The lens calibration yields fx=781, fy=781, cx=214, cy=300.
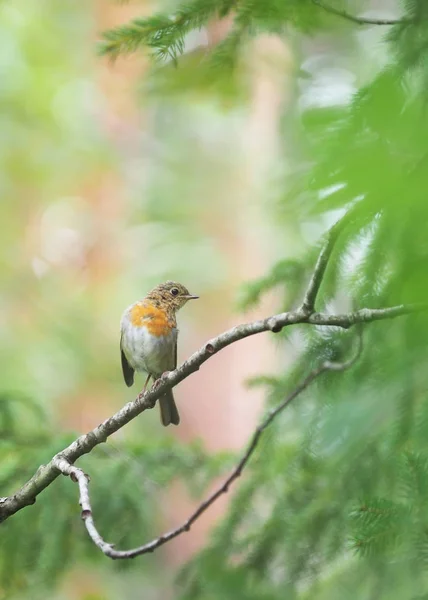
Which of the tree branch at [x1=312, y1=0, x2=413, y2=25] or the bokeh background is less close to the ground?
the bokeh background

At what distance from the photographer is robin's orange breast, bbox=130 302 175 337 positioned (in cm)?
356

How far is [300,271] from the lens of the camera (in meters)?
2.68

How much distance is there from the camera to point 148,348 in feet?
11.6

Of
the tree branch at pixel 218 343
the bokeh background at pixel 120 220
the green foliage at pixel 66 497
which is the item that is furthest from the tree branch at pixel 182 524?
A: the bokeh background at pixel 120 220

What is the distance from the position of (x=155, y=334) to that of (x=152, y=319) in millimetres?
76

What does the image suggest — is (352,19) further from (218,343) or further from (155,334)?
(155,334)

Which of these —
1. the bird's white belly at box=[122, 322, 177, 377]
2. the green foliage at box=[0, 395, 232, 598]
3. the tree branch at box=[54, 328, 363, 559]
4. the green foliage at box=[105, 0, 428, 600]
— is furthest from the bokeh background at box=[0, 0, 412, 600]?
the tree branch at box=[54, 328, 363, 559]

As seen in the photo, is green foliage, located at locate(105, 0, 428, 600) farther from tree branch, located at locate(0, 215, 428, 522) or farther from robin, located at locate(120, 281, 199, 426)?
robin, located at locate(120, 281, 199, 426)

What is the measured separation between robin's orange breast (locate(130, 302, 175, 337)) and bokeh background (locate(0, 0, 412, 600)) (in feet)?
9.60

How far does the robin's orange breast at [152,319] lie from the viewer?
3564 mm

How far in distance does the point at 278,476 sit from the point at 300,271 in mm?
879

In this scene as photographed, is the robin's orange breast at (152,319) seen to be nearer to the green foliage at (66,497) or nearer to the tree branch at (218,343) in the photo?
the green foliage at (66,497)

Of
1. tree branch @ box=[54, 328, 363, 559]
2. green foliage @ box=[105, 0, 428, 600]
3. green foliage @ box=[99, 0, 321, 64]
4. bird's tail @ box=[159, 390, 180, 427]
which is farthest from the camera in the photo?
bird's tail @ box=[159, 390, 180, 427]

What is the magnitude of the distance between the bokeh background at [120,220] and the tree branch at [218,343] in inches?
181
